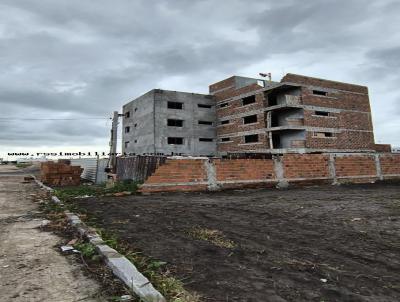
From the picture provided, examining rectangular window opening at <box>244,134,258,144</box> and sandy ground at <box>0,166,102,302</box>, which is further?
rectangular window opening at <box>244,134,258,144</box>

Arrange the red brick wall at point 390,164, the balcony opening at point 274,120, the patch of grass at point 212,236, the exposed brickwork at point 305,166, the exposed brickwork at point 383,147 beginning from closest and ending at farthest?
the patch of grass at point 212,236 → the exposed brickwork at point 305,166 → the red brick wall at point 390,164 → the balcony opening at point 274,120 → the exposed brickwork at point 383,147

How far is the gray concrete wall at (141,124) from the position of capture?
3585 cm

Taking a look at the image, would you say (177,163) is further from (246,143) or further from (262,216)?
(246,143)

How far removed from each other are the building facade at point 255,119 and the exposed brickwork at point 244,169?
684 inches

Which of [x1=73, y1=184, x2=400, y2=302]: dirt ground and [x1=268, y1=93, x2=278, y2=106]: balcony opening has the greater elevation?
[x1=268, y1=93, x2=278, y2=106]: balcony opening

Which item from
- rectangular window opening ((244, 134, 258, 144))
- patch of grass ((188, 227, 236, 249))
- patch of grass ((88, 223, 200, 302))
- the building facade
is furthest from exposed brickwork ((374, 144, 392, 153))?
patch of grass ((88, 223, 200, 302))

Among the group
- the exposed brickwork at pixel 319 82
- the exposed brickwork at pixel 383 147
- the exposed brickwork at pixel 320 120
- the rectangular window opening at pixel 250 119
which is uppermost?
the exposed brickwork at pixel 319 82

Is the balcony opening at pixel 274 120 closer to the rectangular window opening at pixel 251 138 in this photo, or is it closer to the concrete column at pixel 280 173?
the rectangular window opening at pixel 251 138

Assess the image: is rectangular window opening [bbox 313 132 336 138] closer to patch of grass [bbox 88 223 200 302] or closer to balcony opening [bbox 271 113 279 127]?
balcony opening [bbox 271 113 279 127]

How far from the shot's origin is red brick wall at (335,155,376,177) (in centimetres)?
1620

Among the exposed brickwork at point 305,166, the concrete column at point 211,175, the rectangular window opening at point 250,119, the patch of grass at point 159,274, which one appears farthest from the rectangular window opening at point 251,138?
the patch of grass at point 159,274

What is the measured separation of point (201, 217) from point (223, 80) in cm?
3536

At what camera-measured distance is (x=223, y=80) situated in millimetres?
40312

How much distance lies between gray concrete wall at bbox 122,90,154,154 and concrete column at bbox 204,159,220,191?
22293 mm
